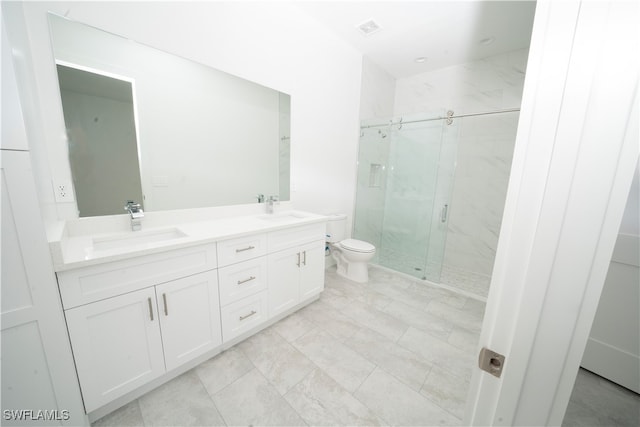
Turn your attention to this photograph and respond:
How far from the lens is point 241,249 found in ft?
5.01

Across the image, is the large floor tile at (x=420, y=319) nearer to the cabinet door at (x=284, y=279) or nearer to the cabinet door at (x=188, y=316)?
the cabinet door at (x=284, y=279)

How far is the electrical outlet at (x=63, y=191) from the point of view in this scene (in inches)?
Answer: 48.9

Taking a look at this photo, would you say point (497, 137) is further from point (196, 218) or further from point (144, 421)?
point (144, 421)

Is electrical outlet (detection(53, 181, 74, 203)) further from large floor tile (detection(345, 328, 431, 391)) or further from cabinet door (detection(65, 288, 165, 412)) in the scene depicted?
large floor tile (detection(345, 328, 431, 391))

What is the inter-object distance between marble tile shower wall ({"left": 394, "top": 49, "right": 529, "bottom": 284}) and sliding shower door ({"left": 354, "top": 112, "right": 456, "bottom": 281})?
1.71 ft

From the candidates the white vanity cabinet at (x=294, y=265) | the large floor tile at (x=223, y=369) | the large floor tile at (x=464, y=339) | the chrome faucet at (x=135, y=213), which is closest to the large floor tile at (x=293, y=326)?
the white vanity cabinet at (x=294, y=265)

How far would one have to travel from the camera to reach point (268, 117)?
2.16 meters

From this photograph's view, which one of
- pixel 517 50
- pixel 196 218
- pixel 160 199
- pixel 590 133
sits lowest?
pixel 196 218

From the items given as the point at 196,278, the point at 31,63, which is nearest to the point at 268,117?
the point at 31,63

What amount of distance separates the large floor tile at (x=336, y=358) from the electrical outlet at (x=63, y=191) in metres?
1.66

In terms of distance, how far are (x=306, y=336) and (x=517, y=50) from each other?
366 centimetres

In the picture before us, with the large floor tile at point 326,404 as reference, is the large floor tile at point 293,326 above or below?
above

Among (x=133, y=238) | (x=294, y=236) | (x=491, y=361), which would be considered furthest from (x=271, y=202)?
(x=491, y=361)

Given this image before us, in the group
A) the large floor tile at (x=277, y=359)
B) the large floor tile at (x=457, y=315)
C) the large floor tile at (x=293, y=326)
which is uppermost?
the large floor tile at (x=457, y=315)
